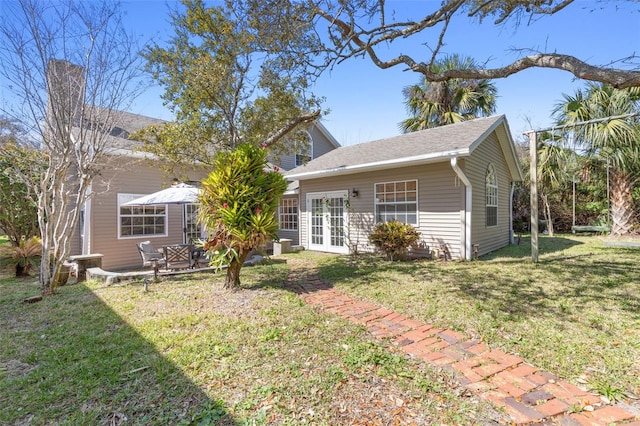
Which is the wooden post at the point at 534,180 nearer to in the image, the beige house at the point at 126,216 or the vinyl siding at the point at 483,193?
the vinyl siding at the point at 483,193

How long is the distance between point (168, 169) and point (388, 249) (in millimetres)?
6633

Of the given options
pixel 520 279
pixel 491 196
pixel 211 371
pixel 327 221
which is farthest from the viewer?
pixel 327 221

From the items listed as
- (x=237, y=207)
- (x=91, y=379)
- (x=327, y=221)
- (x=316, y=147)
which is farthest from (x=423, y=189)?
(x=316, y=147)

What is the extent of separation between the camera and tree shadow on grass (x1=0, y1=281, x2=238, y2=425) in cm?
240

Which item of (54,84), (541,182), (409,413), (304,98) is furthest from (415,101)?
(409,413)

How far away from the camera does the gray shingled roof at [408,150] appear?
7.88 m

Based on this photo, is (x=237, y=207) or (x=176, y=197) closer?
(x=237, y=207)

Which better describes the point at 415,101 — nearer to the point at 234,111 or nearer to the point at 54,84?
the point at 234,111

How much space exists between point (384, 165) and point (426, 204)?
165cm

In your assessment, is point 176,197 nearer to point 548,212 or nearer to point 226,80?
point 226,80

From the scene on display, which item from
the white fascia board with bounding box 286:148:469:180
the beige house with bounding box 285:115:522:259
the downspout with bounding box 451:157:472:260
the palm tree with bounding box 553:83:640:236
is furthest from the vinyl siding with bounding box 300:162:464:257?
the palm tree with bounding box 553:83:640:236

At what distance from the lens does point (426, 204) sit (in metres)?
8.77


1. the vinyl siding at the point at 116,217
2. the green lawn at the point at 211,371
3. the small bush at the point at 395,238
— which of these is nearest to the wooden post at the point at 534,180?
the small bush at the point at 395,238

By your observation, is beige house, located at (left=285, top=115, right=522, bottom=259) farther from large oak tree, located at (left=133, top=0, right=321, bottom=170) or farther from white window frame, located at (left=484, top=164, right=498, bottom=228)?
large oak tree, located at (left=133, top=0, right=321, bottom=170)
